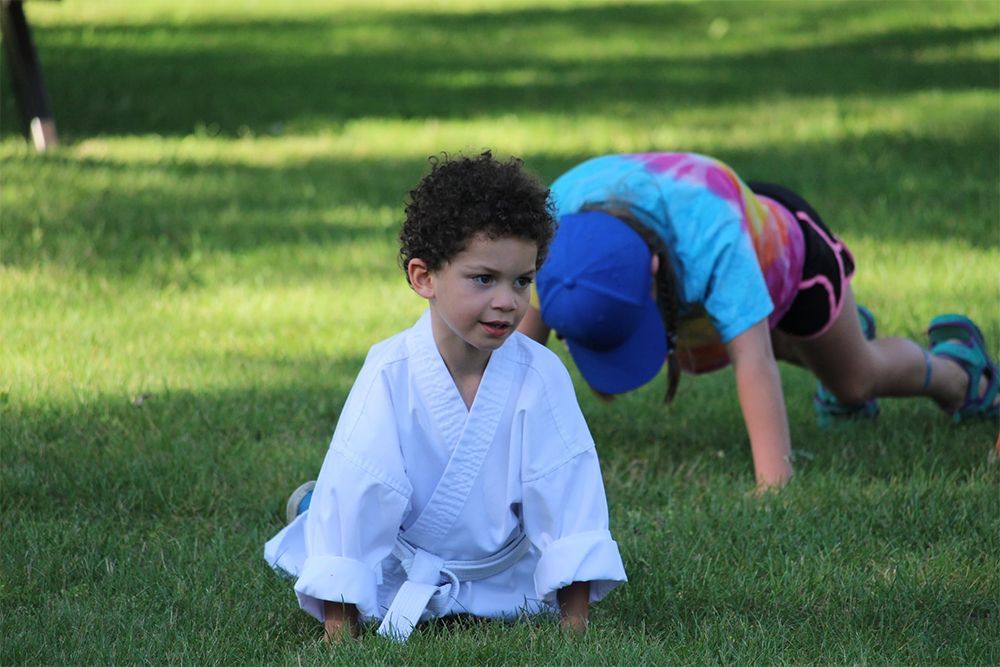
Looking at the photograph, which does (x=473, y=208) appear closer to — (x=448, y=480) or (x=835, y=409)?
(x=448, y=480)

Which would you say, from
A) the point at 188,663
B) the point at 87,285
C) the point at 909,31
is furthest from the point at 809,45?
the point at 188,663

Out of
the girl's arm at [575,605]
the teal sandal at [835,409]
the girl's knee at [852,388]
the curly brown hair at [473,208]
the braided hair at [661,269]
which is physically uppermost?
the curly brown hair at [473,208]

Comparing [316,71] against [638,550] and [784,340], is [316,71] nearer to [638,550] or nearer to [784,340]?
[784,340]

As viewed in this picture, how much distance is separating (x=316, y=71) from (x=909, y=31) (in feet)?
17.8

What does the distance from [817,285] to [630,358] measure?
2.41 feet

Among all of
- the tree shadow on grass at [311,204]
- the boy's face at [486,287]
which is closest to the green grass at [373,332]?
the tree shadow on grass at [311,204]

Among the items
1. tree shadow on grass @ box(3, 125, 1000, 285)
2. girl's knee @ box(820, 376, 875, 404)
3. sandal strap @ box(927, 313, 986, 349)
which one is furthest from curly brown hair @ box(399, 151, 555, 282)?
tree shadow on grass @ box(3, 125, 1000, 285)

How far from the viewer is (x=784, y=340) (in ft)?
14.5

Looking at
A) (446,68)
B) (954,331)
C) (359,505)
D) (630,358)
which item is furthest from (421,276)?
(446,68)

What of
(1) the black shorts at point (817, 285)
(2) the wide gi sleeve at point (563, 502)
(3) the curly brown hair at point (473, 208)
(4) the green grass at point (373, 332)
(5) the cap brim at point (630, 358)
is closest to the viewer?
(3) the curly brown hair at point (473, 208)

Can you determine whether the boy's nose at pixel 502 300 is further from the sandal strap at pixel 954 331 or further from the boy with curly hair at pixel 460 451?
the sandal strap at pixel 954 331

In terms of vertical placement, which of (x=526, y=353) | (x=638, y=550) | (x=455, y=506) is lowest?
(x=638, y=550)

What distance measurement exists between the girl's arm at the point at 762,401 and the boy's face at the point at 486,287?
116 cm

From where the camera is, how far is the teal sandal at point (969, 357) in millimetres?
4660
